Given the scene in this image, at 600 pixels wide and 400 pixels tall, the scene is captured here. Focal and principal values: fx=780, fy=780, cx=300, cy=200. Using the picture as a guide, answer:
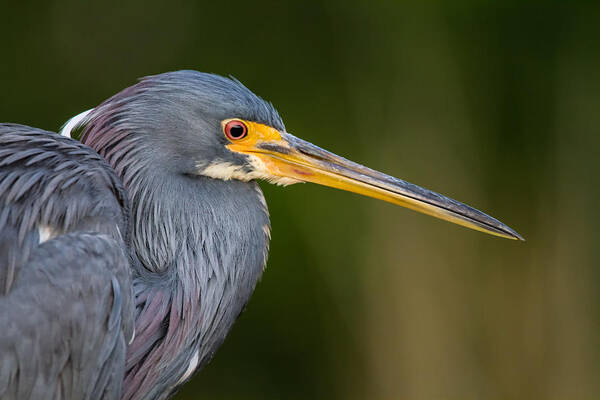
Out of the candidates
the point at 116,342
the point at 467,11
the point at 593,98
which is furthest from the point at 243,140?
the point at 593,98

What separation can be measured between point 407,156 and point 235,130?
3.89 meters

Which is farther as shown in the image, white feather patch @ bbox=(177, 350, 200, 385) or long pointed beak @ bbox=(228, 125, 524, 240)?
long pointed beak @ bbox=(228, 125, 524, 240)

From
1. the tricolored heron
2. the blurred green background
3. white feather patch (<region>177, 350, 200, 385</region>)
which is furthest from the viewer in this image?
the blurred green background

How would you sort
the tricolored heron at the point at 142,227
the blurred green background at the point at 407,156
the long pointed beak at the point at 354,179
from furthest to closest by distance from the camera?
the blurred green background at the point at 407,156
the long pointed beak at the point at 354,179
the tricolored heron at the point at 142,227

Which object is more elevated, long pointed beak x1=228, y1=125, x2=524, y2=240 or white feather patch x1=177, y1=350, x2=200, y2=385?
long pointed beak x1=228, y1=125, x2=524, y2=240

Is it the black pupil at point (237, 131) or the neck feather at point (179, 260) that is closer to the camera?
the neck feather at point (179, 260)

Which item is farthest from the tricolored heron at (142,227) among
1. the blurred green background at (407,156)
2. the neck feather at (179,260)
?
the blurred green background at (407,156)

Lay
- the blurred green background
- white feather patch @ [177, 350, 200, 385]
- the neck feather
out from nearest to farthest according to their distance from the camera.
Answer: the neck feather → white feather patch @ [177, 350, 200, 385] → the blurred green background

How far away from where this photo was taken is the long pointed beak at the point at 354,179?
2779 millimetres

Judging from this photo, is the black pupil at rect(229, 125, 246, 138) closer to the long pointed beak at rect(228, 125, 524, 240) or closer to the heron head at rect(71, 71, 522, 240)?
the heron head at rect(71, 71, 522, 240)

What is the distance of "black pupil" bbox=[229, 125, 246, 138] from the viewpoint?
2.68 meters

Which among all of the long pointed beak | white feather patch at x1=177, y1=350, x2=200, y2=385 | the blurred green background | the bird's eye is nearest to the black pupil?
the bird's eye

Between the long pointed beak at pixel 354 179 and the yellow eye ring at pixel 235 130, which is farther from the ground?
the yellow eye ring at pixel 235 130

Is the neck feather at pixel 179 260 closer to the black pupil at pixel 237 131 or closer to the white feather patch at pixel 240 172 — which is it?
the white feather patch at pixel 240 172
